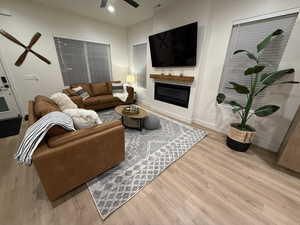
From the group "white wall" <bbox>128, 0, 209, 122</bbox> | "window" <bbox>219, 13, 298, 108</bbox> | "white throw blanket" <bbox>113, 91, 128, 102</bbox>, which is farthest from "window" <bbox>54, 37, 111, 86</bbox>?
"window" <bbox>219, 13, 298, 108</bbox>

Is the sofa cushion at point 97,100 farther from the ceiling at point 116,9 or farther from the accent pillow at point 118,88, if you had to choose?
the ceiling at point 116,9

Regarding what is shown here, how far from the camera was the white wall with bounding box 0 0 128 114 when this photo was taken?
281 cm

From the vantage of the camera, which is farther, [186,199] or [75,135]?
[186,199]

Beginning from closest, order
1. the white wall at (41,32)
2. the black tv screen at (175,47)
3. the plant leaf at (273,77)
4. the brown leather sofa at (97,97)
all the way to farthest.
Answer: the plant leaf at (273,77), the black tv screen at (175,47), the white wall at (41,32), the brown leather sofa at (97,97)

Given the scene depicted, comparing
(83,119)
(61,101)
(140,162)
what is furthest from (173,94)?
(61,101)

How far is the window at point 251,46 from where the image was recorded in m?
1.81

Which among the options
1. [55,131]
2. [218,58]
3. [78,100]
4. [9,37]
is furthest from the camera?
[78,100]

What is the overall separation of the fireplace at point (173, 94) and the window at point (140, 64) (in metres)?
0.95

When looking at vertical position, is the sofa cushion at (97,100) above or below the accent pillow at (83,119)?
below

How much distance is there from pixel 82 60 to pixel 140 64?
78.8 inches

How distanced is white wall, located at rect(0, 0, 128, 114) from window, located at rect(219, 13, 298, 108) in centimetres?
405

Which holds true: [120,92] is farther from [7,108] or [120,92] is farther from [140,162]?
[7,108]

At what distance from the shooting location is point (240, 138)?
203cm

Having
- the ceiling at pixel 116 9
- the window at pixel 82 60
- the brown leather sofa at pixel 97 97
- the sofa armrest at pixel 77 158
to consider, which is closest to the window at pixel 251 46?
the ceiling at pixel 116 9
